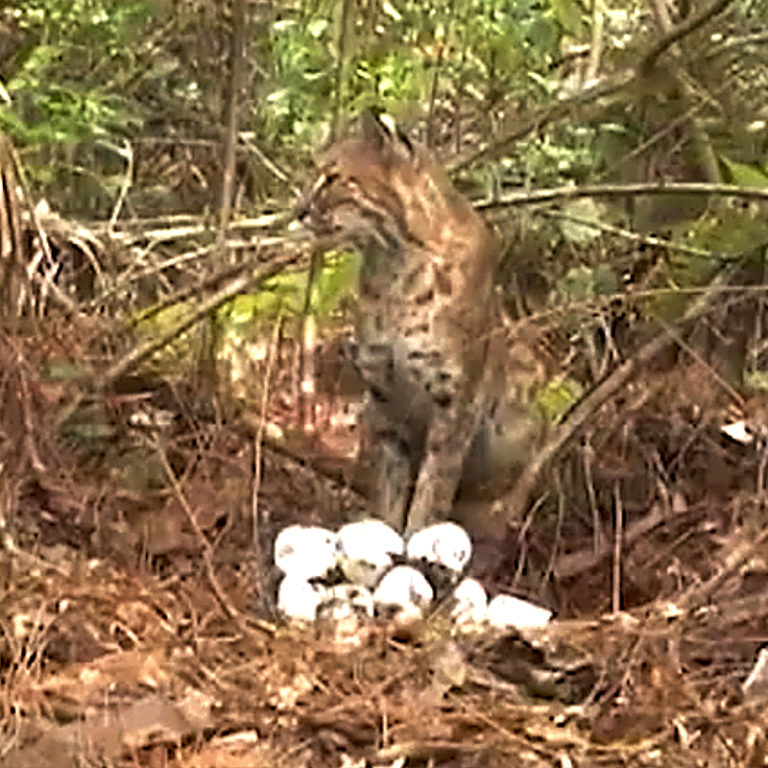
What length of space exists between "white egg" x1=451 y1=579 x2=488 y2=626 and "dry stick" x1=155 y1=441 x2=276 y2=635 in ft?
1.07

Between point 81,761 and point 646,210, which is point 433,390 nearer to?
point 646,210

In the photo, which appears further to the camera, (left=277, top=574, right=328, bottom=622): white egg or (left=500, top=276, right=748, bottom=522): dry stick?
(left=500, top=276, right=748, bottom=522): dry stick

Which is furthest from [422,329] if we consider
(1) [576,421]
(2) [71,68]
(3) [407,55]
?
(2) [71,68]

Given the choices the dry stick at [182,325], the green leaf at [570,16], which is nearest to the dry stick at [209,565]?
the dry stick at [182,325]

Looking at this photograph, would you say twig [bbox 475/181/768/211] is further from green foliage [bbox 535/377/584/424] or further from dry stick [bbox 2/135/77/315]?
dry stick [bbox 2/135/77/315]

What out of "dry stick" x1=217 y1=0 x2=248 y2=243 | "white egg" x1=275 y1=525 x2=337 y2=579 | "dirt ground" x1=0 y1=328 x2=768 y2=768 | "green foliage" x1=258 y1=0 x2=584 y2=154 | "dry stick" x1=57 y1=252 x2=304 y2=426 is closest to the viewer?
"dirt ground" x1=0 y1=328 x2=768 y2=768

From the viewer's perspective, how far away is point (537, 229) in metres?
4.94

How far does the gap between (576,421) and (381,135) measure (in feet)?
2.34

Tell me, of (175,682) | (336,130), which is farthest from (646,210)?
(175,682)

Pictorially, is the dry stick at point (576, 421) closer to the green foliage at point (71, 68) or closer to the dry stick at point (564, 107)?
the dry stick at point (564, 107)

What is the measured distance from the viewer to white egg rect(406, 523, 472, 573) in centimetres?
389

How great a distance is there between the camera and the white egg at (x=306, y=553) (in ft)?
12.5

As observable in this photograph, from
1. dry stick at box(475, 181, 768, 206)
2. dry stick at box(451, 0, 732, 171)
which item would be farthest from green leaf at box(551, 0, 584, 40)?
dry stick at box(475, 181, 768, 206)

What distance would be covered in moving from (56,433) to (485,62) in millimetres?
1296
